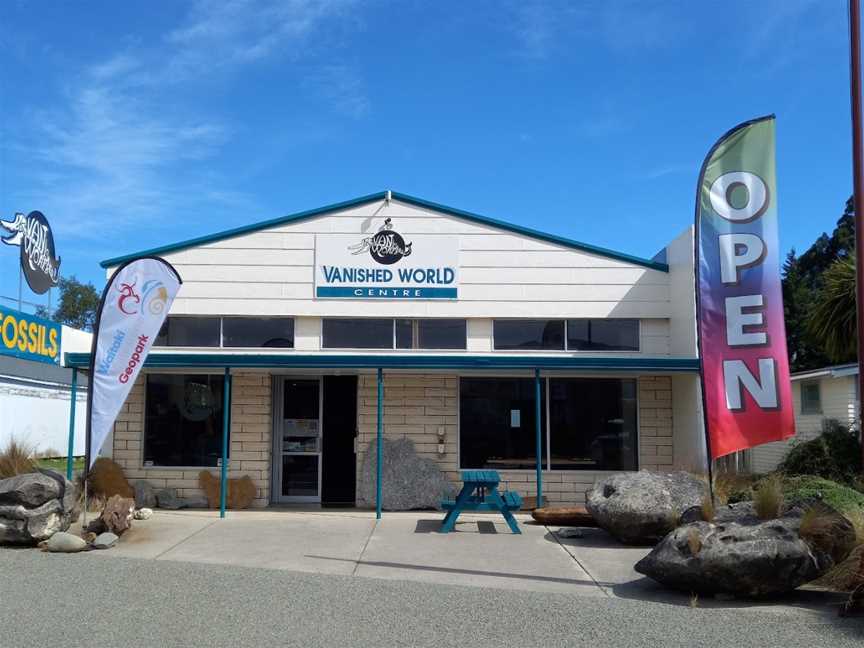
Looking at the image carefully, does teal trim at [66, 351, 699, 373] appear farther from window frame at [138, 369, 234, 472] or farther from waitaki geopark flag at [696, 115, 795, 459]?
waitaki geopark flag at [696, 115, 795, 459]

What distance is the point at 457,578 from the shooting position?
8641 millimetres

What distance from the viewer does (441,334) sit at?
586 inches

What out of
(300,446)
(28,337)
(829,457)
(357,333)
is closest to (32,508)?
(300,446)

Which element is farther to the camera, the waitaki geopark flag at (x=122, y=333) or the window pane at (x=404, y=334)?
the window pane at (x=404, y=334)

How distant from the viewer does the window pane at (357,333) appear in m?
14.8

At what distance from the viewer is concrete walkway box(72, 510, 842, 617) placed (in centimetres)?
827

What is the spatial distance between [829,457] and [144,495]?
10672mm

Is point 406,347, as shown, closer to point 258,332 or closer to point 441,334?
point 441,334

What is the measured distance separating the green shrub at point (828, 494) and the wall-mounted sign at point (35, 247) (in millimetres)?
18060

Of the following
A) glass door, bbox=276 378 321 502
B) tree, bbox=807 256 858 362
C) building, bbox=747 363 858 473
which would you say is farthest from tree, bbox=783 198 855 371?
glass door, bbox=276 378 321 502

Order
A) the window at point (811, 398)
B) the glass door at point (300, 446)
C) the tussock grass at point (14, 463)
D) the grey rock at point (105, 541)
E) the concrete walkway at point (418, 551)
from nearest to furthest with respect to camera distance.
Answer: the concrete walkway at point (418, 551) < the grey rock at point (105, 541) < the tussock grass at point (14, 463) < the glass door at point (300, 446) < the window at point (811, 398)

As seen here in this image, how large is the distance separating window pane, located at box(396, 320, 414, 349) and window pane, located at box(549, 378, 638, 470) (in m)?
2.53

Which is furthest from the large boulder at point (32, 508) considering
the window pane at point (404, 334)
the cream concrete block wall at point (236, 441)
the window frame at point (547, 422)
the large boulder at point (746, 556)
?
the large boulder at point (746, 556)

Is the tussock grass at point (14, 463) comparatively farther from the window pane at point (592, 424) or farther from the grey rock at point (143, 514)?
the window pane at point (592, 424)
